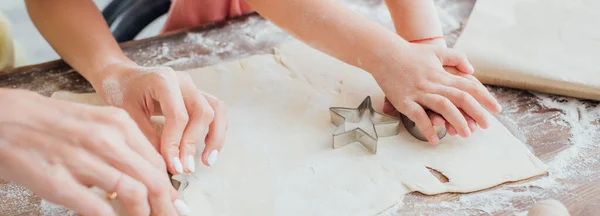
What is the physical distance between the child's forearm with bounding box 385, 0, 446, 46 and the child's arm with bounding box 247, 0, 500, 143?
88mm

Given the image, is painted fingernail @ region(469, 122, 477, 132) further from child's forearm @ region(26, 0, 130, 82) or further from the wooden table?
child's forearm @ region(26, 0, 130, 82)

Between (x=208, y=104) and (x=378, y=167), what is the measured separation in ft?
1.03

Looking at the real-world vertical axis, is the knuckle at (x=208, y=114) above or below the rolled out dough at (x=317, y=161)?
above

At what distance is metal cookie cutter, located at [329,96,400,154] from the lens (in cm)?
95

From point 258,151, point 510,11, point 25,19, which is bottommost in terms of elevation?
point 25,19

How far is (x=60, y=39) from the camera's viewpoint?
110 cm

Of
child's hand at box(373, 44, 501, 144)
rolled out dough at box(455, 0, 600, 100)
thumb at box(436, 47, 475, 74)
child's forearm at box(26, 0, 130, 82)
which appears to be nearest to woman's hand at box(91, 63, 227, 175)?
child's forearm at box(26, 0, 130, 82)

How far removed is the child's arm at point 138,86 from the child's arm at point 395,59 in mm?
268

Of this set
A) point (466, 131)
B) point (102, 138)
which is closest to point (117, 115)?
point (102, 138)

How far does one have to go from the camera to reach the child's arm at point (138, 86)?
0.86 metres

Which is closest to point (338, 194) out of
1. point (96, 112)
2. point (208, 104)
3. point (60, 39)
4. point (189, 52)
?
point (208, 104)

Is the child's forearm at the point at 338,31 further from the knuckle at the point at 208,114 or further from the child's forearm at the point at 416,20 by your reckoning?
the knuckle at the point at 208,114

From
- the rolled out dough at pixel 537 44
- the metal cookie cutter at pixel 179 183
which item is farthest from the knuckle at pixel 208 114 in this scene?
the rolled out dough at pixel 537 44

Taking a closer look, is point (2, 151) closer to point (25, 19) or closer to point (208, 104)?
point (208, 104)
